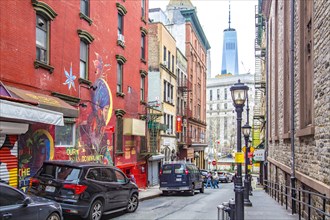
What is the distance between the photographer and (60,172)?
36.5 ft

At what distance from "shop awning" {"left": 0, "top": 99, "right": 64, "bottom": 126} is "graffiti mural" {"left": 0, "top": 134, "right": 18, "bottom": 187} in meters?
1.33

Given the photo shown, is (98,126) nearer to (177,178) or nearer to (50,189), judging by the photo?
(177,178)

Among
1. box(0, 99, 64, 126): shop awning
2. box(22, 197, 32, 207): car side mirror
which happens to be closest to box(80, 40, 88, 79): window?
box(0, 99, 64, 126): shop awning

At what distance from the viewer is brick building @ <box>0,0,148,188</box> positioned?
41.3ft

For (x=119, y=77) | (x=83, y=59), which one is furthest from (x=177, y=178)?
(x=83, y=59)

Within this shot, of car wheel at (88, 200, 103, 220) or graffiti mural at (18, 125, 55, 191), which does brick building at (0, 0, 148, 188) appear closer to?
graffiti mural at (18, 125, 55, 191)

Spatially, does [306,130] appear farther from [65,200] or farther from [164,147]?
[164,147]

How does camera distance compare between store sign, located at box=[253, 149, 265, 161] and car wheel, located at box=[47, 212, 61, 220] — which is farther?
store sign, located at box=[253, 149, 265, 161]

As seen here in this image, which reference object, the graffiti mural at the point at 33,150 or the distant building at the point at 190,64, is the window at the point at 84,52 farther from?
the distant building at the point at 190,64

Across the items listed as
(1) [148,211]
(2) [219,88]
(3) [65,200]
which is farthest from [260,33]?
(2) [219,88]

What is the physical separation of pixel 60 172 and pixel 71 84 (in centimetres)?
640

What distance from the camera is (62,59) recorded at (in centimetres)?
1606

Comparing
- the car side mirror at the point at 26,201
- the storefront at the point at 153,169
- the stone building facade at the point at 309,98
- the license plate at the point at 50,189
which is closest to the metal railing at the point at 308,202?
the stone building facade at the point at 309,98

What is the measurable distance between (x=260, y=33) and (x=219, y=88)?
5888cm
